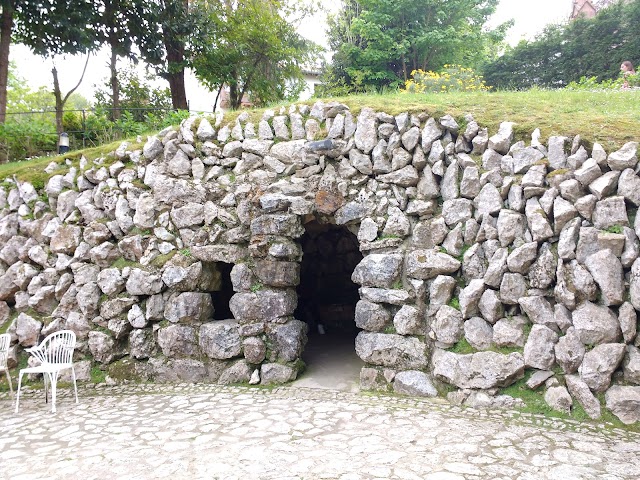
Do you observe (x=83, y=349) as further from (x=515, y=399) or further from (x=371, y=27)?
(x=371, y=27)

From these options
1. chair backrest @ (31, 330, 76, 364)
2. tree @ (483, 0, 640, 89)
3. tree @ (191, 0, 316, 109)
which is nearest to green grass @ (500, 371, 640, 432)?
chair backrest @ (31, 330, 76, 364)

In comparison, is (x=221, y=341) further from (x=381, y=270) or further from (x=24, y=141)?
(x=24, y=141)

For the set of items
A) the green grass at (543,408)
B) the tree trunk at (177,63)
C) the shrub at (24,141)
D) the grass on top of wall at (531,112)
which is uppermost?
the tree trunk at (177,63)

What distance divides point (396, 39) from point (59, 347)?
13615mm

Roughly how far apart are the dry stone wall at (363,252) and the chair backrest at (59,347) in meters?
0.40

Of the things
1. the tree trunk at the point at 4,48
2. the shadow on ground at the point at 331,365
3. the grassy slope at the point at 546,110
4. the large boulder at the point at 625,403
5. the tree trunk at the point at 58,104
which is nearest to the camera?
the large boulder at the point at 625,403

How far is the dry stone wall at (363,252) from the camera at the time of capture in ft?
15.2

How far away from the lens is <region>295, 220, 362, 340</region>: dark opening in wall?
31.6ft

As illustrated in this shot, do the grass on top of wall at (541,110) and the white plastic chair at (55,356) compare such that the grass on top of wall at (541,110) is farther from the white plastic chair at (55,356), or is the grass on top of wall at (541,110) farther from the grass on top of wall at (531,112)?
the white plastic chair at (55,356)

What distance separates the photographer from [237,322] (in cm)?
630

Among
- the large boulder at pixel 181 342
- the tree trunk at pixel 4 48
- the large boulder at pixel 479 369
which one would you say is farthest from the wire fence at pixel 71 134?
the large boulder at pixel 479 369

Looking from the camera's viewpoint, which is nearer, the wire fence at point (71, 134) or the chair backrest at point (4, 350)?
the chair backrest at point (4, 350)

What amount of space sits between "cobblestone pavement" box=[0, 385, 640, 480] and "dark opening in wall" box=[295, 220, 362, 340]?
408 centimetres

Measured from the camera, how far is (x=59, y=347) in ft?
20.6
